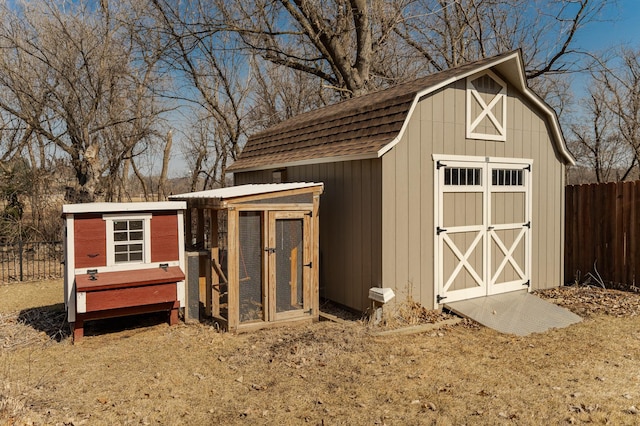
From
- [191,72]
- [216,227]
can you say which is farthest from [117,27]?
[216,227]

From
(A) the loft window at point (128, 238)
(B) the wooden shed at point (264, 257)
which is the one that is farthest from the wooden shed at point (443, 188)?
(A) the loft window at point (128, 238)

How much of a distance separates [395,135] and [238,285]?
3.34 meters

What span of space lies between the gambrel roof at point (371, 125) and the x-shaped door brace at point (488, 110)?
0.40m

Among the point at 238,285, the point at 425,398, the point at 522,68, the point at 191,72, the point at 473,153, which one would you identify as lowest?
the point at 425,398

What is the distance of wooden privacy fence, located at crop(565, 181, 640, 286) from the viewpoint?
8.84 m

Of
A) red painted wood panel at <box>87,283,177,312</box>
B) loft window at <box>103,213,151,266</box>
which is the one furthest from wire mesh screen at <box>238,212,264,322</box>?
loft window at <box>103,213,151,266</box>

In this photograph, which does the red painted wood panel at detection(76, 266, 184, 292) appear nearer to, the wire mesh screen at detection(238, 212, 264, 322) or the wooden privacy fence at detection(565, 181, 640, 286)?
the wire mesh screen at detection(238, 212, 264, 322)

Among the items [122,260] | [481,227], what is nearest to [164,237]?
[122,260]

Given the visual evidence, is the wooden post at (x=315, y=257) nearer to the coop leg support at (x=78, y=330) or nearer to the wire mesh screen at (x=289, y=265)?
the wire mesh screen at (x=289, y=265)

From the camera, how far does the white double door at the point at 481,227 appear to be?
7492 millimetres

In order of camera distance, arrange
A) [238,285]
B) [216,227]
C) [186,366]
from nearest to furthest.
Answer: [186,366]
[238,285]
[216,227]

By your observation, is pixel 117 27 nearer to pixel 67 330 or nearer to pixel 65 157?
pixel 65 157

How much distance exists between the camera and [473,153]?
7.81 m

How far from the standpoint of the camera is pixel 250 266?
6.79 metres
